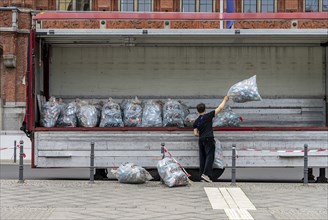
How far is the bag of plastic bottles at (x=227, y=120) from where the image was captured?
13664 mm

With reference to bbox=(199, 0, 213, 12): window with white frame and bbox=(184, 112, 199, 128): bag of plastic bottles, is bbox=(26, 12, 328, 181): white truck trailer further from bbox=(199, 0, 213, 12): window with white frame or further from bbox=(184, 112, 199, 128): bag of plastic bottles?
bbox=(199, 0, 213, 12): window with white frame

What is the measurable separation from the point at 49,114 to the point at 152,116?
2364mm

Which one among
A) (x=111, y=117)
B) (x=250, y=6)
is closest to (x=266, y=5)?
(x=250, y=6)

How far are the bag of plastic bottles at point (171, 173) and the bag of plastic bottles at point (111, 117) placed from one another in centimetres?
185

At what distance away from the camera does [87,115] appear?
13.8 metres

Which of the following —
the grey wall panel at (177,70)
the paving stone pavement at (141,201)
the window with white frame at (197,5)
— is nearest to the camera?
the paving stone pavement at (141,201)

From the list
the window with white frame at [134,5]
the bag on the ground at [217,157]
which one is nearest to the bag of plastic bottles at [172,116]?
the bag on the ground at [217,157]

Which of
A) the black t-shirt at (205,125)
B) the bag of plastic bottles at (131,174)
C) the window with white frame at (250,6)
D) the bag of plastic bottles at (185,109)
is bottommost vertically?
the bag of plastic bottles at (131,174)

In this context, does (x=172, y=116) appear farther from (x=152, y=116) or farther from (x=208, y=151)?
(x=208, y=151)

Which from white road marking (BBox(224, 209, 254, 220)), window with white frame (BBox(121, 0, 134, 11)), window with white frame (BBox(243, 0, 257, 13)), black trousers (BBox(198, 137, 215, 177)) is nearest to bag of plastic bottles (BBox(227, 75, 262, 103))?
black trousers (BBox(198, 137, 215, 177))

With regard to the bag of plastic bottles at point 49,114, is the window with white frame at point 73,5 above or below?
above

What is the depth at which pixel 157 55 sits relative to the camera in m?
15.1

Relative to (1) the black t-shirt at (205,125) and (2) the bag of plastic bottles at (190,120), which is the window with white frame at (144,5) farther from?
(1) the black t-shirt at (205,125)

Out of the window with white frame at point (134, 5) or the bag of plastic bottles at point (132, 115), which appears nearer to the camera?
the bag of plastic bottles at point (132, 115)
